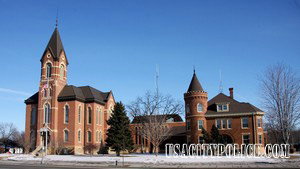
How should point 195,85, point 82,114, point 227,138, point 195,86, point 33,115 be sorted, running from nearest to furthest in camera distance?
point 227,138
point 195,86
point 195,85
point 82,114
point 33,115

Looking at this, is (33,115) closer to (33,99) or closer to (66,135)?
(33,99)

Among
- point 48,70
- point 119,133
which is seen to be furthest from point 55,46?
point 119,133

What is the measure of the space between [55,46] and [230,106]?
35114mm

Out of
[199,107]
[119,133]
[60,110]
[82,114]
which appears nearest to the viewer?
[119,133]

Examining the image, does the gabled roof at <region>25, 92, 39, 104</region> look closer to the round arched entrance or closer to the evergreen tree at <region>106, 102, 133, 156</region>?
the evergreen tree at <region>106, 102, 133, 156</region>

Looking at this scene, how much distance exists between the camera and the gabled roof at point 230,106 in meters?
53.9

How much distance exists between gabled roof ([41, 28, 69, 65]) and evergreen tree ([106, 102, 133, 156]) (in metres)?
18.3

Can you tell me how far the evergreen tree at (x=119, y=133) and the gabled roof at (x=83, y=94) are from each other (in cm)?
1183

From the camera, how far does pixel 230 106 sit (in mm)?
55531

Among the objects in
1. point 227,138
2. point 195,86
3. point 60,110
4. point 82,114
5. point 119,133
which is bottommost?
point 227,138

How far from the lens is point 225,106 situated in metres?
55.2

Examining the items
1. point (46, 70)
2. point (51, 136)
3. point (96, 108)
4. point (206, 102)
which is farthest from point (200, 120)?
point (46, 70)

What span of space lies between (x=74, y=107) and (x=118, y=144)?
47.0 ft

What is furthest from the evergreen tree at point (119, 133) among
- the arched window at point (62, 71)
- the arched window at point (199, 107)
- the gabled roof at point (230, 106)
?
the arched window at point (62, 71)
